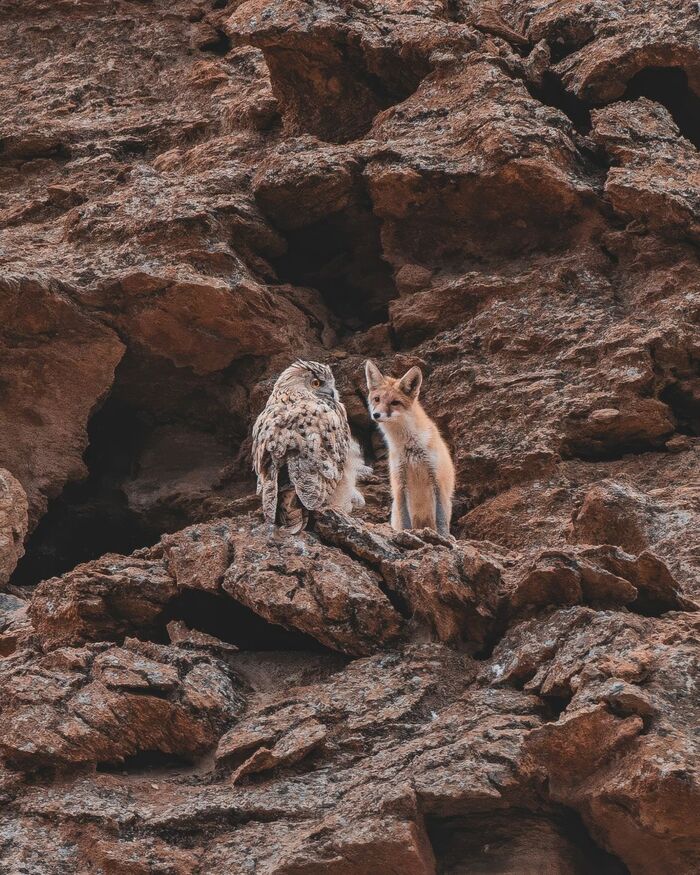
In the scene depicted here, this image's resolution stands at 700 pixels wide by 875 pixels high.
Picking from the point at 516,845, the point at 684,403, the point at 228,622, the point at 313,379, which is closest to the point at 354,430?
the point at 313,379

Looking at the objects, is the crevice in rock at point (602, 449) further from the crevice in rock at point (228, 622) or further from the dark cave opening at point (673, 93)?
the dark cave opening at point (673, 93)

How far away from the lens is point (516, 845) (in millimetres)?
7883

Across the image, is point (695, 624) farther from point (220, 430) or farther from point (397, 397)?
point (220, 430)

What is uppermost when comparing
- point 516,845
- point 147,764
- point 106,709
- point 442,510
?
point 442,510

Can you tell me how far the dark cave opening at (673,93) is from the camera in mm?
16047

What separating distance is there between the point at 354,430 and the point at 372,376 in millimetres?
1536

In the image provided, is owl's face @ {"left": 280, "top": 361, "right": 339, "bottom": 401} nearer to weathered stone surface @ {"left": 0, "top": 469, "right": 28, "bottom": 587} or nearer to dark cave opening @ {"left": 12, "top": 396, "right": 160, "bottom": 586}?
weathered stone surface @ {"left": 0, "top": 469, "right": 28, "bottom": 587}

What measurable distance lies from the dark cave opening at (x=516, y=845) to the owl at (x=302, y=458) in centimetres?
317

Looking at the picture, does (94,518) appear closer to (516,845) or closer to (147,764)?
(147,764)

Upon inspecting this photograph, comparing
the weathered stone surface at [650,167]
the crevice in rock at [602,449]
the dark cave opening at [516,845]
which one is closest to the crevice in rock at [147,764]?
the dark cave opening at [516,845]

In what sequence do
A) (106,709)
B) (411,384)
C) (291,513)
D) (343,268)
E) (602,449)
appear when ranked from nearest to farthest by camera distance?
(106,709) → (291,513) → (411,384) → (602,449) → (343,268)

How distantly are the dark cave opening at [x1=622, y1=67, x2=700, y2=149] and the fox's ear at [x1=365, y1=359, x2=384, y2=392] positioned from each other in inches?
208

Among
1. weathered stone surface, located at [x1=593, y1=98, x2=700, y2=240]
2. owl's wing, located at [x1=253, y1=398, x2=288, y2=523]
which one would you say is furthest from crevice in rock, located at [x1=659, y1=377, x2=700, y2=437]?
owl's wing, located at [x1=253, y1=398, x2=288, y2=523]

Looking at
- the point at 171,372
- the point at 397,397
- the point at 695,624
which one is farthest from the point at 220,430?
the point at 695,624
